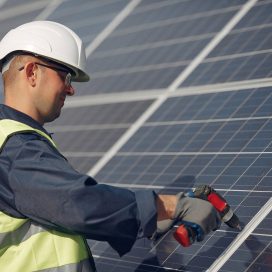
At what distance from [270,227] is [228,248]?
32cm

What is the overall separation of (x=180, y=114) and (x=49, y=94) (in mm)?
3023

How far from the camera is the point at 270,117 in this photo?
7.02m

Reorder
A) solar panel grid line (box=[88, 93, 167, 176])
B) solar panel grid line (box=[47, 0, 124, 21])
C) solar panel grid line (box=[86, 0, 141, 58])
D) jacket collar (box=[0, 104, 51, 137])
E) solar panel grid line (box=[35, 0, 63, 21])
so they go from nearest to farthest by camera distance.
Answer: jacket collar (box=[0, 104, 51, 137]), solar panel grid line (box=[88, 93, 167, 176]), solar panel grid line (box=[86, 0, 141, 58]), solar panel grid line (box=[47, 0, 124, 21]), solar panel grid line (box=[35, 0, 63, 21])

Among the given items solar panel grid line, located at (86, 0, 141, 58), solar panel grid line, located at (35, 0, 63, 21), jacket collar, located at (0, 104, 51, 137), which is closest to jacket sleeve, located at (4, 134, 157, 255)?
jacket collar, located at (0, 104, 51, 137)

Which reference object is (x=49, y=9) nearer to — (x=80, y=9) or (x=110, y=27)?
(x=80, y=9)

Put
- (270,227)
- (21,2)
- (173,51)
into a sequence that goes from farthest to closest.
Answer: (21,2) < (173,51) < (270,227)

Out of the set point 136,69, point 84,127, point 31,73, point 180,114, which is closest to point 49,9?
point 136,69

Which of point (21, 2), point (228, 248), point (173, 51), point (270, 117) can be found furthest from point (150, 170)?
point (21, 2)

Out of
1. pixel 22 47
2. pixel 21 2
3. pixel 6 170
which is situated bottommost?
pixel 21 2

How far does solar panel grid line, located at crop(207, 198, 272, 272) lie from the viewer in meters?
5.84

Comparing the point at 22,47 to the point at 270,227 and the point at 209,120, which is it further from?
the point at 209,120

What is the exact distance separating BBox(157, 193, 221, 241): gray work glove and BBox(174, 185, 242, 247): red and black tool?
0.12 ft

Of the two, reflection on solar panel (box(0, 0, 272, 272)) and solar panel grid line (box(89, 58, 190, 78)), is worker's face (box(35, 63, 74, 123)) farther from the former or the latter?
solar panel grid line (box(89, 58, 190, 78))

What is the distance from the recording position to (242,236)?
593 cm
